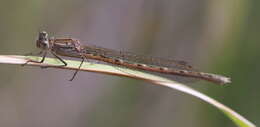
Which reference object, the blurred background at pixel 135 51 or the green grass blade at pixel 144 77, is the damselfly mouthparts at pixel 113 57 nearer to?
the blurred background at pixel 135 51

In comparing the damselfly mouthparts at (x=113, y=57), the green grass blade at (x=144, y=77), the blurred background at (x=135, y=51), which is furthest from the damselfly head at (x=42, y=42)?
the blurred background at (x=135, y=51)

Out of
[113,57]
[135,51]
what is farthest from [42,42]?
[135,51]

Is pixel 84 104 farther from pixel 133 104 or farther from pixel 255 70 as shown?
pixel 255 70

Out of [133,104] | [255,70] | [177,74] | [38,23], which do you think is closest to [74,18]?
[38,23]

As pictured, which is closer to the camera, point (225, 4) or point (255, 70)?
point (255, 70)

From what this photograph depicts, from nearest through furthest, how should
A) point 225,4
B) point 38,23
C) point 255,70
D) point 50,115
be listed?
point 255,70 → point 225,4 → point 38,23 → point 50,115

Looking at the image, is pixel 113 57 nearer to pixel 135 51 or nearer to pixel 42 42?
pixel 42 42
